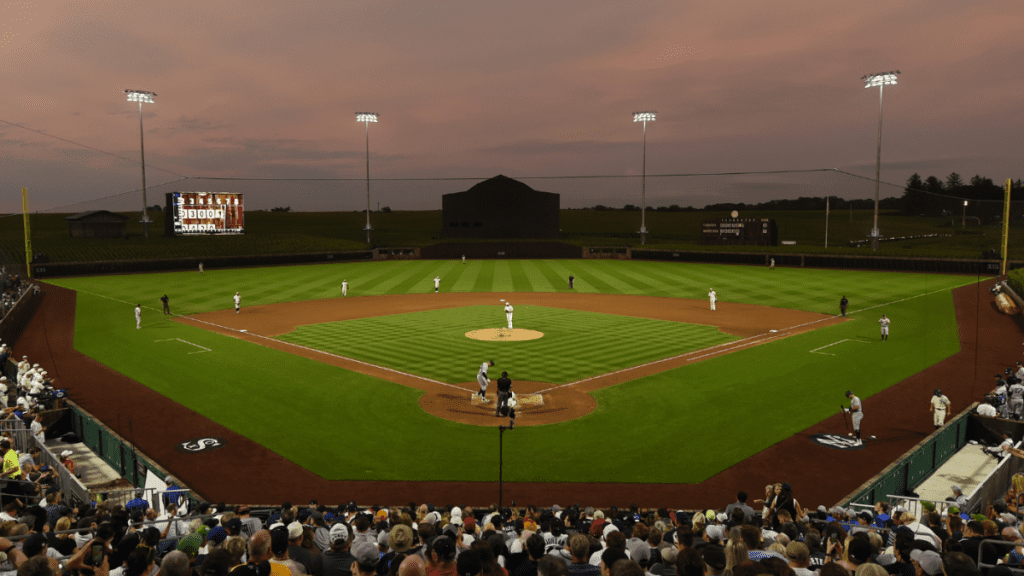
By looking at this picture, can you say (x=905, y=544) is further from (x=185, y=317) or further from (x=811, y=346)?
(x=185, y=317)

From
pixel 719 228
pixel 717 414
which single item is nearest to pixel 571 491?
pixel 717 414

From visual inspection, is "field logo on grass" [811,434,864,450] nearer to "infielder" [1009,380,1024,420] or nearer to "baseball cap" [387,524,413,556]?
"infielder" [1009,380,1024,420]

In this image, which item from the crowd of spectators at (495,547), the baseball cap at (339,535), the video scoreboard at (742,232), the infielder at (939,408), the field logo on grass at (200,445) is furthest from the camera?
the video scoreboard at (742,232)

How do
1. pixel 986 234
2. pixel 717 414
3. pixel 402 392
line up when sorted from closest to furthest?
pixel 717 414
pixel 402 392
pixel 986 234

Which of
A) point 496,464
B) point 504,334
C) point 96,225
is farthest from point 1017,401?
point 96,225

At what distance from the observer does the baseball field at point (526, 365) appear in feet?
51.6

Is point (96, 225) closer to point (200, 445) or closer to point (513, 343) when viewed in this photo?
point (513, 343)

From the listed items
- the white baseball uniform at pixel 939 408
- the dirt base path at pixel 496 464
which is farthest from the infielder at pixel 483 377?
the white baseball uniform at pixel 939 408

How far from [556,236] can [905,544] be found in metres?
80.9

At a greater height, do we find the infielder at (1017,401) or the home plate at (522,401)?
the infielder at (1017,401)

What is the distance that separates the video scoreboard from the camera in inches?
2785

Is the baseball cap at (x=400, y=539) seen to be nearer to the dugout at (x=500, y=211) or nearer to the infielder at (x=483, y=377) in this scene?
the infielder at (x=483, y=377)

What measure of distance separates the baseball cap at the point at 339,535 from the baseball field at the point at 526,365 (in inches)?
290

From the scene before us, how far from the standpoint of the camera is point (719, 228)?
73.3 meters
